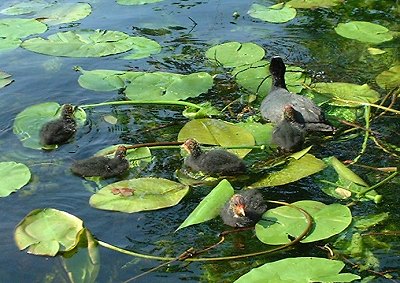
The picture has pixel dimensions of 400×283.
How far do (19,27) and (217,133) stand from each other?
3547mm

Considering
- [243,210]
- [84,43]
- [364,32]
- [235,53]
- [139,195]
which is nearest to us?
[243,210]

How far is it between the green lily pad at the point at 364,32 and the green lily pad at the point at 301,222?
141 inches

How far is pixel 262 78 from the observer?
7051 millimetres

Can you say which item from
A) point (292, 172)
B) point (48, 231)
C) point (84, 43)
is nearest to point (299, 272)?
point (292, 172)

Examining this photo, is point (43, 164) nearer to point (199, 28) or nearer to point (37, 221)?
point (37, 221)

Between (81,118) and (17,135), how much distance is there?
1.94ft

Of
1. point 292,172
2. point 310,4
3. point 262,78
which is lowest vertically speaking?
point 310,4

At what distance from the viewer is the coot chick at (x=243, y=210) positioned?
4734 mm

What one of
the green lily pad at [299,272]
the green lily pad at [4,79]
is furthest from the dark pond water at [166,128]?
the green lily pad at [299,272]

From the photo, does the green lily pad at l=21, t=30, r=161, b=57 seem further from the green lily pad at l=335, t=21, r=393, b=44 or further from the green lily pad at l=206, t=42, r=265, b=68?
the green lily pad at l=335, t=21, r=393, b=44

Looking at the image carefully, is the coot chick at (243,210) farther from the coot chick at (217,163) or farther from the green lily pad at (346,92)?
the green lily pad at (346,92)

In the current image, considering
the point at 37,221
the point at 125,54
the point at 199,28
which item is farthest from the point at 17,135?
the point at 199,28

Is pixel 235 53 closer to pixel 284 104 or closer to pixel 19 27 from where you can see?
pixel 284 104

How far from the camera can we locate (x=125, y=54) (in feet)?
25.7
